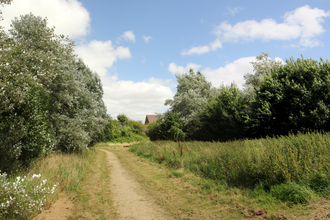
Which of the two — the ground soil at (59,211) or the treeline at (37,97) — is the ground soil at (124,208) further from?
the treeline at (37,97)

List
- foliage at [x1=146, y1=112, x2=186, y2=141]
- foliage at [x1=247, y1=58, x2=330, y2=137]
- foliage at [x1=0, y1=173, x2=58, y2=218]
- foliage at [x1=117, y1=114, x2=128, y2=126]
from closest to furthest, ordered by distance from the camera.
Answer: foliage at [x1=0, y1=173, x2=58, y2=218] < foliage at [x1=247, y1=58, x2=330, y2=137] < foliage at [x1=146, y1=112, x2=186, y2=141] < foliage at [x1=117, y1=114, x2=128, y2=126]

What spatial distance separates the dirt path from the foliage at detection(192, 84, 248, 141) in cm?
1491

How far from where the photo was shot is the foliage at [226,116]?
69.4 ft

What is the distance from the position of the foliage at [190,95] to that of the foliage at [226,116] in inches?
196

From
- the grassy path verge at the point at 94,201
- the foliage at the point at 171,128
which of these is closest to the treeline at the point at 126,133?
the foliage at the point at 171,128

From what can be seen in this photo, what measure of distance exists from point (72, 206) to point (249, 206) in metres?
5.11

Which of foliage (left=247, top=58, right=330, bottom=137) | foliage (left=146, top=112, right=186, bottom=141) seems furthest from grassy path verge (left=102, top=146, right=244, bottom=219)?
foliage (left=146, top=112, right=186, bottom=141)

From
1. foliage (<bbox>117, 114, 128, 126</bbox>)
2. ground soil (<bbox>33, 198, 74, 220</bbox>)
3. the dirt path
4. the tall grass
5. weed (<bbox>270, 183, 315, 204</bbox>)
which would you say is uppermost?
foliage (<bbox>117, 114, 128, 126</bbox>)

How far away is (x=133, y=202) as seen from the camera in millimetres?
6289

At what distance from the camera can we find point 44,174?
313 inches

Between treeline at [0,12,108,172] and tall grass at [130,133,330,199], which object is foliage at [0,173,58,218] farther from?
tall grass at [130,133,330,199]

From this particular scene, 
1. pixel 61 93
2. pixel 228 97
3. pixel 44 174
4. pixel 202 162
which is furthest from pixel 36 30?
pixel 228 97

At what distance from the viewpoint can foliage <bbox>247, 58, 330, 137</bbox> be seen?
47.6 feet

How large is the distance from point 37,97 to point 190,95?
933 inches
